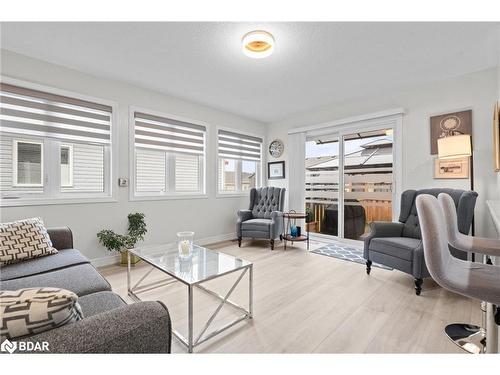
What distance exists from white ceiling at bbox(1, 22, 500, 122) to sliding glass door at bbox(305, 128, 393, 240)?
834 mm

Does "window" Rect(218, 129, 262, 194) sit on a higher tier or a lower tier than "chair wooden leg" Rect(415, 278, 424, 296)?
higher

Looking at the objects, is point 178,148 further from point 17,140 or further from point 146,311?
point 146,311

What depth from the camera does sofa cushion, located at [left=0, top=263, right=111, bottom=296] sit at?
4.67ft

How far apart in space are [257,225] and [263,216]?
407 millimetres

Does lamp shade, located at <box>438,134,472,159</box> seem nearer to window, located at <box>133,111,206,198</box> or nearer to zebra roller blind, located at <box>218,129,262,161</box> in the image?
zebra roller blind, located at <box>218,129,262,161</box>

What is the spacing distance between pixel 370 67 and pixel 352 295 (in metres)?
2.46

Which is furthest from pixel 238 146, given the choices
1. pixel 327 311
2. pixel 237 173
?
pixel 327 311

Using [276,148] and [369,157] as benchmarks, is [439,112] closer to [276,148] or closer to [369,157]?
[369,157]

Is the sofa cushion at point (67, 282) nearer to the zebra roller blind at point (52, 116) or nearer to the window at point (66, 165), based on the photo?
the window at point (66, 165)

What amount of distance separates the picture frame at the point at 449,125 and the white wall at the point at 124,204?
10.0ft

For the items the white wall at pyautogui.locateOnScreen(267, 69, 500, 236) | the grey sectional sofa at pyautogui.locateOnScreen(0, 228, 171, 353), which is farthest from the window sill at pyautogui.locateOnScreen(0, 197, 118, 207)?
the white wall at pyautogui.locateOnScreen(267, 69, 500, 236)

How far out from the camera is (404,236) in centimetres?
272
